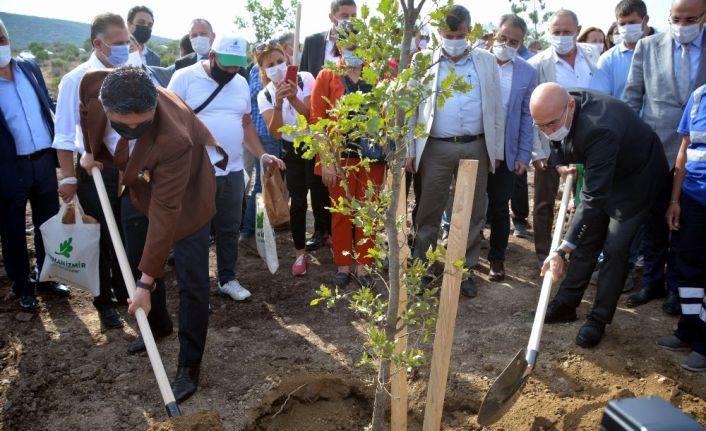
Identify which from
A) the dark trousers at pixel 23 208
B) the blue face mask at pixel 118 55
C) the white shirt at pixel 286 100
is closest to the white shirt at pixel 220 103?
the blue face mask at pixel 118 55

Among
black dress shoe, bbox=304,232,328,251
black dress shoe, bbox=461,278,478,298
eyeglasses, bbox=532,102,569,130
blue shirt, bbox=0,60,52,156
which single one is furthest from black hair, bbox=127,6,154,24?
eyeglasses, bbox=532,102,569,130

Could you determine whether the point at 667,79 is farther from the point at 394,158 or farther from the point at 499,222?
the point at 394,158

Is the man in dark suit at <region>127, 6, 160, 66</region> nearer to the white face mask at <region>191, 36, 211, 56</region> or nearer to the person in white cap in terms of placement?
the white face mask at <region>191, 36, 211, 56</region>

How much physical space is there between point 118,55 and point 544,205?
3410 mm

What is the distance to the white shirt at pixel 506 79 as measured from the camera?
14.6 feet

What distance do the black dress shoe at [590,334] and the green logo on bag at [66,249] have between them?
3.35 metres

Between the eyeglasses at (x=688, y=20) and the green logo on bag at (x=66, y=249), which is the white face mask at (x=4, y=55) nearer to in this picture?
the green logo on bag at (x=66, y=249)

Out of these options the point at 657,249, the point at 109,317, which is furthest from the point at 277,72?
the point at 657,249

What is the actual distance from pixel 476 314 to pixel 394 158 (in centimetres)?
228

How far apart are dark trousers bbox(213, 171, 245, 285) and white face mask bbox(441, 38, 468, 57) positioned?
174cm

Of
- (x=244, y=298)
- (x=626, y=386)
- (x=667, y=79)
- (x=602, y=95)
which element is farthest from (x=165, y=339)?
(x=667, y=79)

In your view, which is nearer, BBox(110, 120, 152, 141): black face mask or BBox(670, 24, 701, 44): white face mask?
BBox(110, 120, 152, 141): black face mask

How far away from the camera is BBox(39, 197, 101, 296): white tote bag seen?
3.65 metres

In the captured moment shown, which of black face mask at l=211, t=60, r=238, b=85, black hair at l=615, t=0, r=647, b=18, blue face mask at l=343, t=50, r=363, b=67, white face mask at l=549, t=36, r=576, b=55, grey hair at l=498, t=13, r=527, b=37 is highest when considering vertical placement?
black hair at l=615, t=0, r=647, b=18
